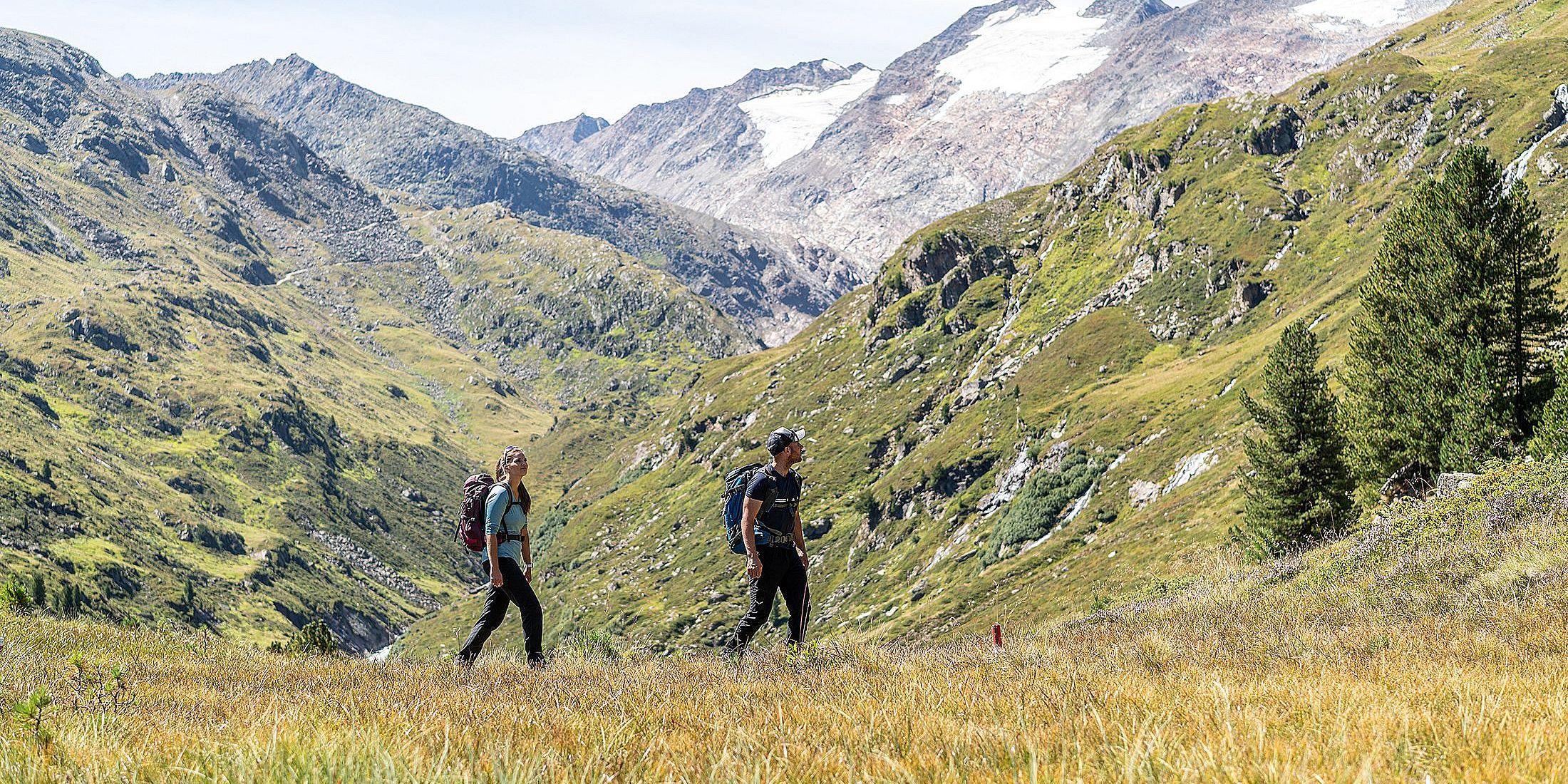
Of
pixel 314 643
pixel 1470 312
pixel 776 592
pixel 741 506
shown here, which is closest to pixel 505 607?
pixel 741 506

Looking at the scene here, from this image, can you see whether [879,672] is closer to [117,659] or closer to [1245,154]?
[117,659]

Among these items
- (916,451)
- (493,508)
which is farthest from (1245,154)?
(493,508)

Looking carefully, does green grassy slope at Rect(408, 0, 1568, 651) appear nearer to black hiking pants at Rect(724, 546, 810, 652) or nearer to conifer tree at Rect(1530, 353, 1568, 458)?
conifer tree at Rect(1530, 353, 1568, 458)

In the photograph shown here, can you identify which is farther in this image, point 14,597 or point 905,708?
point 14,597

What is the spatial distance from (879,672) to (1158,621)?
8.84 meters

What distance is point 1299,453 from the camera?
3712 centimetres

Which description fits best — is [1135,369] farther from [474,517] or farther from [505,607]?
[474,517]

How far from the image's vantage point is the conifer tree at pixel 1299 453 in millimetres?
36938

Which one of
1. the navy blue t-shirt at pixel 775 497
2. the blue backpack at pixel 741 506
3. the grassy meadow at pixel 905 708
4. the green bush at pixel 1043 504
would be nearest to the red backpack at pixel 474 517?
the grassy meadow at pixel 905 708

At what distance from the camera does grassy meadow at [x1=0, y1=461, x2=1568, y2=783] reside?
2.89 m

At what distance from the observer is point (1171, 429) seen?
9312cm

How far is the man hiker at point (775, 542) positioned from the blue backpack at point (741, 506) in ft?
0.04

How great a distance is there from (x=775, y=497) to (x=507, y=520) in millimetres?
3565

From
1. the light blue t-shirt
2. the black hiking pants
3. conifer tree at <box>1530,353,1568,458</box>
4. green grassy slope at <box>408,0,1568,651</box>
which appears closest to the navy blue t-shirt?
the black hiking pants
